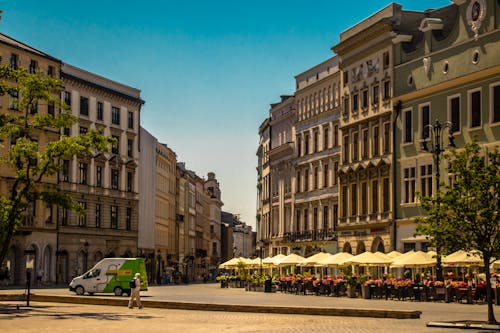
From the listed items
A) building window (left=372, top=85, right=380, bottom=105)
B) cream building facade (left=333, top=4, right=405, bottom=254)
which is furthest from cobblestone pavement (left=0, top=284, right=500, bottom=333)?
building window (left=372, top=85, right=380, bottom=105)

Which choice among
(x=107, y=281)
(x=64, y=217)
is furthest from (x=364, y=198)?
(x=64, y=217)

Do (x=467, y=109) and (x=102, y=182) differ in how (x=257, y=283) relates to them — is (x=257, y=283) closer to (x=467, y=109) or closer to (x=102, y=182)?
(x=467, y=109)

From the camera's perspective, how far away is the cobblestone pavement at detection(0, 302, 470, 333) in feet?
95.8

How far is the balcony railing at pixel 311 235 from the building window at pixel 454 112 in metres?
22.6

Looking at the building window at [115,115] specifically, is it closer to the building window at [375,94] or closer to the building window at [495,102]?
the building window at [375,94]

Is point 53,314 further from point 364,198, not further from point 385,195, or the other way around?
point 364,198

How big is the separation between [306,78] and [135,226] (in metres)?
24.7

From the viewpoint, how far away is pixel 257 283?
7262 centimetres

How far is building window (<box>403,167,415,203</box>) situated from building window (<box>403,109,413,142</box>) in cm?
199

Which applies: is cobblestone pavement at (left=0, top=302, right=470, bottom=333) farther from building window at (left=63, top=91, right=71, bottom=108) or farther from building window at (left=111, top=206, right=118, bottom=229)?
building window at (left=111, top=206, right=118, bottom=229)

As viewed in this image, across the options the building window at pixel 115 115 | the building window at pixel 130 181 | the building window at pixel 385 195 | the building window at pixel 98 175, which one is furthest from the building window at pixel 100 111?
the building window at pixel 385 195

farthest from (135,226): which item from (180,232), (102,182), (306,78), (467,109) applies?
(467,109)

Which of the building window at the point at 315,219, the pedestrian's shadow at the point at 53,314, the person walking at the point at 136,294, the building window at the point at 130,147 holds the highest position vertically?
the building window at the point at 130,147

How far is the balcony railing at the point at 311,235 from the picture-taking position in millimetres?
81125
